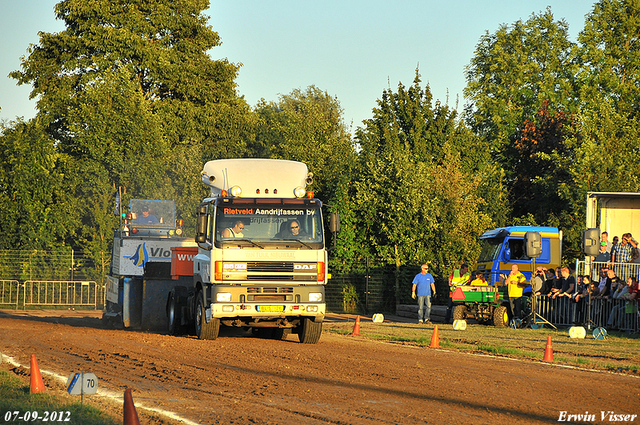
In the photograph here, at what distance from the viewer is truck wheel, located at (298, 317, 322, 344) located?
656 inches

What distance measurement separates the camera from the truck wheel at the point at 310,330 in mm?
16656

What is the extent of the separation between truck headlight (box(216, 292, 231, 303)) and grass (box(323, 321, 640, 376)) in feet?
14.2

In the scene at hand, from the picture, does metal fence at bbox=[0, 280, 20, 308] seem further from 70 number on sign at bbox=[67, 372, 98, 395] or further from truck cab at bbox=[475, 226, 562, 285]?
70 number on sign at bbox=[67, 372, 98, 395]

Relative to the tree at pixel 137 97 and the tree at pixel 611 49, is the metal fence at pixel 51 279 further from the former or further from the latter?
the tree at pixel 611 49

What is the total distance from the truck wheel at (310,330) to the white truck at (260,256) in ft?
0.57

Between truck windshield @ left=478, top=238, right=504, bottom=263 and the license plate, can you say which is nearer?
the license plate

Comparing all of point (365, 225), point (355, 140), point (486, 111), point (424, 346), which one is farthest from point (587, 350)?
point (486, 111)

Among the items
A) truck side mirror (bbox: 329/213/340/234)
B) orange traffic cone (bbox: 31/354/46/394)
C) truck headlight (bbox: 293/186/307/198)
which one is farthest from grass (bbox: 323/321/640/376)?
orange traffic cone (bbox: 31/354/46/394)

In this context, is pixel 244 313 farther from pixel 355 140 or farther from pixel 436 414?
pixel 355 140

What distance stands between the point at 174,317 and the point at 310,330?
3.74m

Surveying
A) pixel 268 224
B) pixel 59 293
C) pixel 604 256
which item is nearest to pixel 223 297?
pixel 268 224

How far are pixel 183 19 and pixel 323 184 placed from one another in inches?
682

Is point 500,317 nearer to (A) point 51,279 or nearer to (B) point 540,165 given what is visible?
(A) point 51,279

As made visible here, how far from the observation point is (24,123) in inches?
1795
